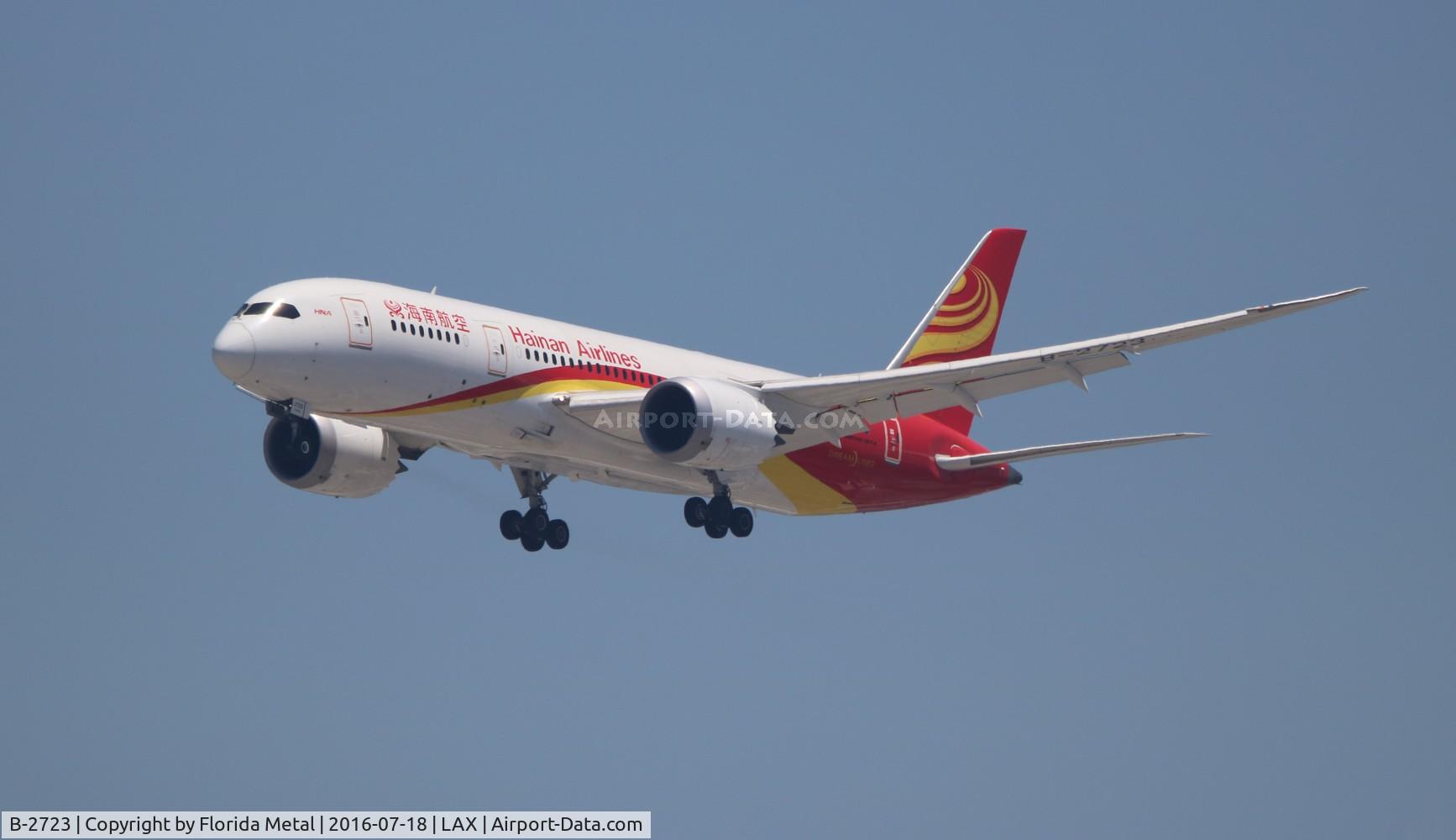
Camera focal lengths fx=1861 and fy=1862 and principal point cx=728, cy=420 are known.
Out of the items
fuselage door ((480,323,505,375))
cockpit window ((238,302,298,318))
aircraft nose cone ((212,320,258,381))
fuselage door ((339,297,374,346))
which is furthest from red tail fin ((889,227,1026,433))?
aircraft nose cone ((212,320,258,381))

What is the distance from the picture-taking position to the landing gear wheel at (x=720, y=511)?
148 ft

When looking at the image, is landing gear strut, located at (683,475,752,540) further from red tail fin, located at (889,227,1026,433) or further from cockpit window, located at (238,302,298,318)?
cockpit window, located at (238,302,298,318)

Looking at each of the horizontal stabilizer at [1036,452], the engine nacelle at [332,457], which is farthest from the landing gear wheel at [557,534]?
the horizontal stabilizer at [1036,452]

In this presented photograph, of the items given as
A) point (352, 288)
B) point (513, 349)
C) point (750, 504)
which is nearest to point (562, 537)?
point (750, 504)

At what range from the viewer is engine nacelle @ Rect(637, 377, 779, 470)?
41469 mm

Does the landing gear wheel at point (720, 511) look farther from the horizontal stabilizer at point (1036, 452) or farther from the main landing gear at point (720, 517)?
the horizontal stabilizer at point (1036, 452)

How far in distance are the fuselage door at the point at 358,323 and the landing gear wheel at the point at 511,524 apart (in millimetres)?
9920

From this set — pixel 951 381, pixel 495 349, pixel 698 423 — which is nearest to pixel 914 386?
pixel 951 381

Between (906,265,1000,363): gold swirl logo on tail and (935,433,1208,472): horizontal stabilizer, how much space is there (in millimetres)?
3704

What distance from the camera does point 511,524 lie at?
156ft

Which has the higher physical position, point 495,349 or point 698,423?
point 495,349

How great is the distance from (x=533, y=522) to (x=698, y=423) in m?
7.77

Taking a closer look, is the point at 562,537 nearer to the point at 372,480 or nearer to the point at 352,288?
the point at 372,480

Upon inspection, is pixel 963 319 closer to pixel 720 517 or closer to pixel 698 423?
pixel 720 517
